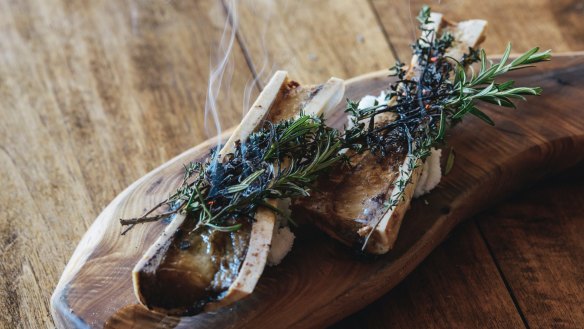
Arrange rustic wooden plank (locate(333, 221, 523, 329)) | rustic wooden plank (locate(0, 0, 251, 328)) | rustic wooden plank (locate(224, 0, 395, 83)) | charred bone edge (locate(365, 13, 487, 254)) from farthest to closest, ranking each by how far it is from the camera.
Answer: rustic wooden plank (locate(224, 0, 395, 83)) → rustic wooden plank (locate(0, 0, 251, 328)) → rustic wooden plank (locate(333, 221, 523, 329)) → charred bone edge (locate(365, 13, 487, 254))

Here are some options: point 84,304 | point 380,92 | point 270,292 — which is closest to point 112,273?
point 84,304

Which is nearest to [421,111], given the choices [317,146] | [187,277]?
[317,146]

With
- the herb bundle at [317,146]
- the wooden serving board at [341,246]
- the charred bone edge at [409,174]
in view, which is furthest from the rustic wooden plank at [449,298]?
the herb bundle at [317,146]

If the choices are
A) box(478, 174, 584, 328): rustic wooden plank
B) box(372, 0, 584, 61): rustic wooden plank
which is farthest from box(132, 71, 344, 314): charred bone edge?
box(372, 0, 584, 61): rustic wooden plank

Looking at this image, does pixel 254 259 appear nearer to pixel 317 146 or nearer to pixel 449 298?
pixel 317 146

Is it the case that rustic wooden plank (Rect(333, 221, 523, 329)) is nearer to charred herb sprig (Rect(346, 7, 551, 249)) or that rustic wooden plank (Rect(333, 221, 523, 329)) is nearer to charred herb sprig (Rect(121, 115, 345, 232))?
charred herb sprig (Rect(346, 7, 551, 249))

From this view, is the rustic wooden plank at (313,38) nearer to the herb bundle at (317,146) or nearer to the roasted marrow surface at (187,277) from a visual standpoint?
the herb bundle at (317,146)
